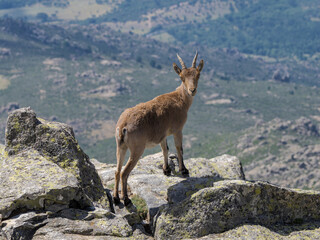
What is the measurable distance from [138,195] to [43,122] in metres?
6.26

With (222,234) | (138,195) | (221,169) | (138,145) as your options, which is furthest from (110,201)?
(221,169)

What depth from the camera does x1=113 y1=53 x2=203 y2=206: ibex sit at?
871 inches

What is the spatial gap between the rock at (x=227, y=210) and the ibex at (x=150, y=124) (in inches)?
132

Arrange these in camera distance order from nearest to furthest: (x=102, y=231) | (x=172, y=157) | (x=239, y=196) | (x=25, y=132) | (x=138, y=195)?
(x=102, y=231) → (x=239, y=196) → (x=25, y=132) → (x=138, y=195) → (x=172, y=157)

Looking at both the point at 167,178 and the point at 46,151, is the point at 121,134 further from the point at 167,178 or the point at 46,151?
the point at 167,178

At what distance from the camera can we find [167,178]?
25.0m

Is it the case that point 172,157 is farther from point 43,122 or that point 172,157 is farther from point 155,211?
point 43,122

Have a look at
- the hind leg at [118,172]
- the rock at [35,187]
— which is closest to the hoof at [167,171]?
the hind leg at [118,172]

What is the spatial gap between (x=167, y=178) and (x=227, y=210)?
6.45 m

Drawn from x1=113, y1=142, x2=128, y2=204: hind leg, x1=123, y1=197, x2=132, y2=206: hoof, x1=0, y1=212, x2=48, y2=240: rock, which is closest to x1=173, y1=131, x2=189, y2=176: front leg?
x1=113, y1=142, x2=128, y2=204: hind leg

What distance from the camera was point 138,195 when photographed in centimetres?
2345

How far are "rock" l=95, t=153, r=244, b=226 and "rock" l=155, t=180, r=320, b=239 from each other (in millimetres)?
1540

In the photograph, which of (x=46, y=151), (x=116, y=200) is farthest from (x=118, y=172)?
(x=46, y=151)

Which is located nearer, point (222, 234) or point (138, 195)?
point (222, 234)
